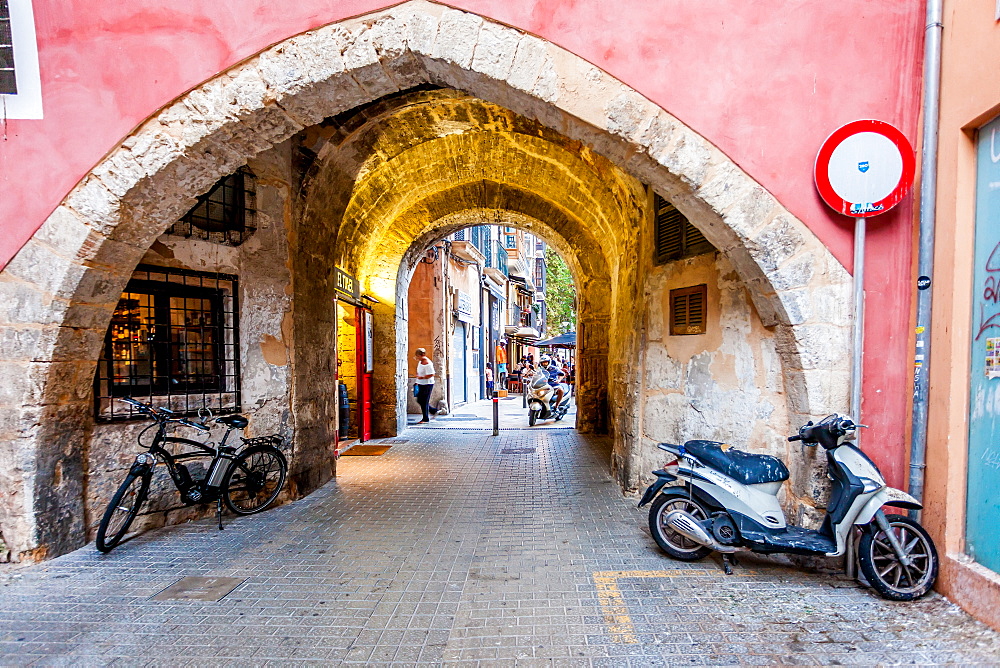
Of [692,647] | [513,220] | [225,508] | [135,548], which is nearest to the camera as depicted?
[692,647]

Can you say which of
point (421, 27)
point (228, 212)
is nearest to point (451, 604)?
point (421, 27)

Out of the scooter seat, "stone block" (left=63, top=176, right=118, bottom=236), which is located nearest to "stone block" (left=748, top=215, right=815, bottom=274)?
the scooter seat

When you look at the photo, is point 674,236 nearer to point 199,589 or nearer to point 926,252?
point 926,252

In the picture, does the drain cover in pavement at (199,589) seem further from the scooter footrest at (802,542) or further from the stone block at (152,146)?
the scooter footrest at (802,542)

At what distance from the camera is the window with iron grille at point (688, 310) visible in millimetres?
4625

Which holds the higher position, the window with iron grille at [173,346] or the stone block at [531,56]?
the stone block at [531,56]

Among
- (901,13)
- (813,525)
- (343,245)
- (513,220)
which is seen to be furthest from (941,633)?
(513,220)

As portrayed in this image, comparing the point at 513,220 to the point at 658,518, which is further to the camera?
the point at 513,220

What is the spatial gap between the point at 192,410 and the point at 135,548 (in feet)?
3.85

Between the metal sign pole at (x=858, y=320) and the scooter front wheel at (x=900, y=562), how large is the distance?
27.6 inches

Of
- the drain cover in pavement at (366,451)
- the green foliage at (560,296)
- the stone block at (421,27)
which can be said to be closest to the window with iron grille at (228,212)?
the stone block at (421,27)

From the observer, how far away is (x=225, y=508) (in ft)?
15.9

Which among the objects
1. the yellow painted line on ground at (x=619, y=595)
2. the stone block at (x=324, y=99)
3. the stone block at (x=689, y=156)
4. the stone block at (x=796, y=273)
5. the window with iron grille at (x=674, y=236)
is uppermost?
the stone block at (x=324, y=99)

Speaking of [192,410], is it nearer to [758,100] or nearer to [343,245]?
[343,245]
